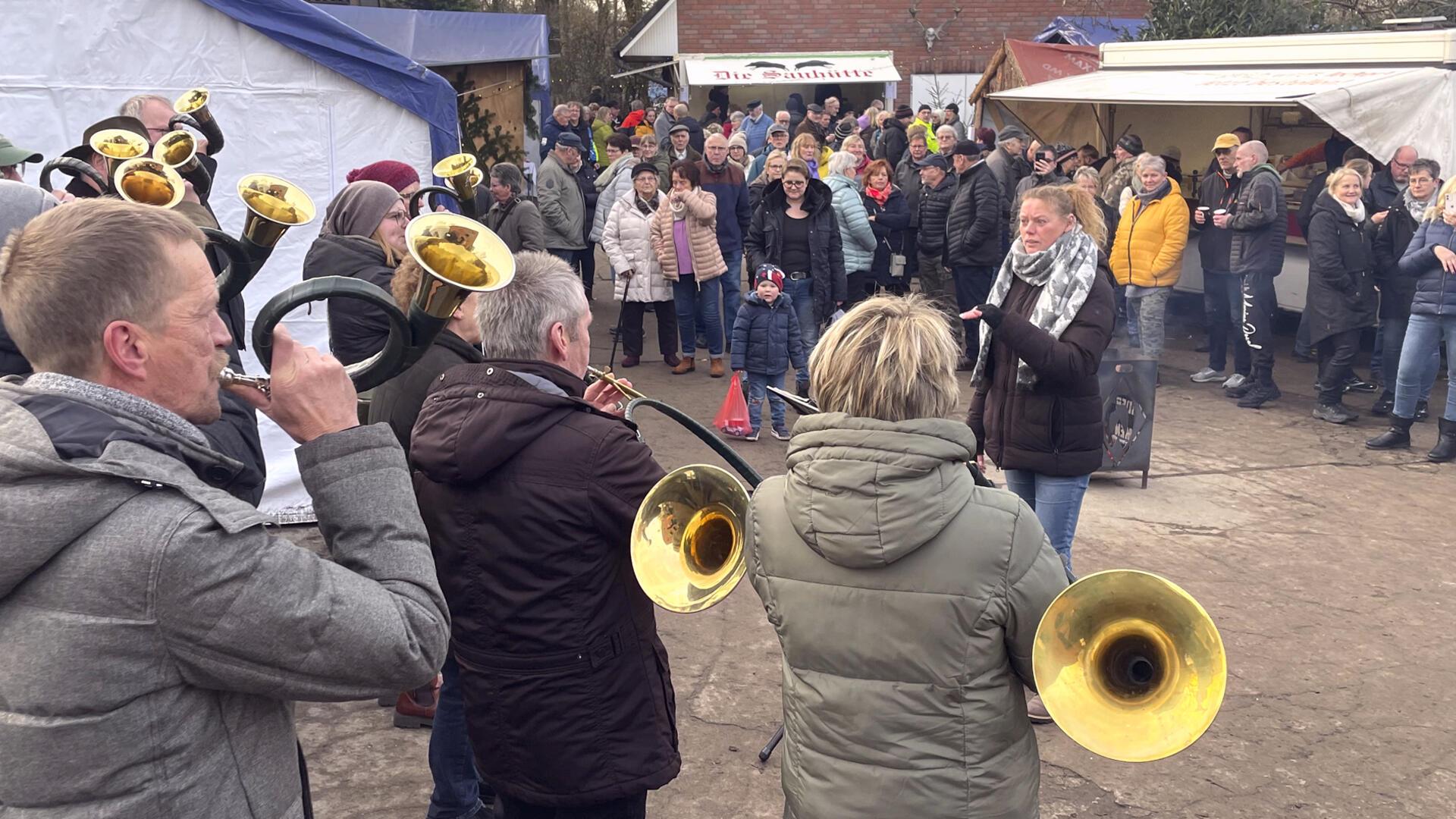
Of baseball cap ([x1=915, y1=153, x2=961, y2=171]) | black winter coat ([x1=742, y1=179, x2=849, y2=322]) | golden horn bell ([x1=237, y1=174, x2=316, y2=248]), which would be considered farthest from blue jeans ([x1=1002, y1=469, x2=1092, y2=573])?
baseball cap ([x1=915, y1=153, x2=961, y2=171])

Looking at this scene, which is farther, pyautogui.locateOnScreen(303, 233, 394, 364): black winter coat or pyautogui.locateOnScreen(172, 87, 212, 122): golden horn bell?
pyautogui.locateOnScreen(172, 87, 212, 122): golden horn bell

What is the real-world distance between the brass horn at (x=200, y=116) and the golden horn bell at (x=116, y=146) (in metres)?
0.74

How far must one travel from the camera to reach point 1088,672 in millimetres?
2227

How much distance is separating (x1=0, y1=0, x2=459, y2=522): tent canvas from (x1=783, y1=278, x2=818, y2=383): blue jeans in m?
3.08

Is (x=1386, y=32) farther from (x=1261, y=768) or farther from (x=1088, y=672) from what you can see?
(x=1088, y=672)

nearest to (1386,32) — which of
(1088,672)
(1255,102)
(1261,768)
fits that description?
(1255,102)

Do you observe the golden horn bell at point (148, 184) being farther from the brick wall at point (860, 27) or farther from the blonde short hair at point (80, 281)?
the brick wall at point (860, 27)

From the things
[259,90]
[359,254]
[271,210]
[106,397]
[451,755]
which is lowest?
[451,755]

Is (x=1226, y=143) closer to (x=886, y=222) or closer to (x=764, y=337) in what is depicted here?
(x=886, y=222)

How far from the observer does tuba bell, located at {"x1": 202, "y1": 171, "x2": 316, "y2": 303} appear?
2.87 metres

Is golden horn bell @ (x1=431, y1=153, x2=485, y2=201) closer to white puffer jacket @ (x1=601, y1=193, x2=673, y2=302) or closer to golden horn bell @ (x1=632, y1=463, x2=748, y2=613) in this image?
white puffer jacket @ (x1=601, y1=193, x2=673, y2=302)

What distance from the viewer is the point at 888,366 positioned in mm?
2379

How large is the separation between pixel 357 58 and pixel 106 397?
548cm

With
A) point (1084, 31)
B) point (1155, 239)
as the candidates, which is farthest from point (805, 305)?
point (1084, 31)
